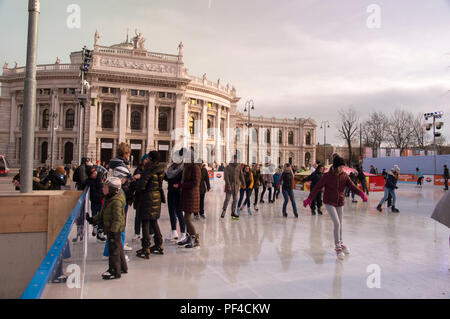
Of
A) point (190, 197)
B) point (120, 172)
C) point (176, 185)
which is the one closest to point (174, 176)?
point (176, 185)

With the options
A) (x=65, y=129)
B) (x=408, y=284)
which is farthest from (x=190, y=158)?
(x=65, y=129)

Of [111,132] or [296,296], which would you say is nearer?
[296,296]

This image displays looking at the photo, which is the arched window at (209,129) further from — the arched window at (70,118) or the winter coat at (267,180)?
the winter coat at (267,180)

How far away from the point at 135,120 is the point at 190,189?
4479 cm

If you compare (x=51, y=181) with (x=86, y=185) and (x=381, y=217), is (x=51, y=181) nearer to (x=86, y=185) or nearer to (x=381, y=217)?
(x=86, y=185)

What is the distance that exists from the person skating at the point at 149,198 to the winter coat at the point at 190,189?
64 centimetres

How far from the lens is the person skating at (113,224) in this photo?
4098mm

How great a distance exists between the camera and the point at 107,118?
46250 mm

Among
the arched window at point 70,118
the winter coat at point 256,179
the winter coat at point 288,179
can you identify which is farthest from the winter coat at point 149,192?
the arched window at point 70,118

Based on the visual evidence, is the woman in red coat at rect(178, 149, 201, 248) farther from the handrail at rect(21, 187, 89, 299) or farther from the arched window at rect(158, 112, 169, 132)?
the arched window at rect(158, 112, 169, 132)

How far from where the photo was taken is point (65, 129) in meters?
→ 45.2

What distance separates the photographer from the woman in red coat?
5766mm

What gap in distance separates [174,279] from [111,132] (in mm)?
44466

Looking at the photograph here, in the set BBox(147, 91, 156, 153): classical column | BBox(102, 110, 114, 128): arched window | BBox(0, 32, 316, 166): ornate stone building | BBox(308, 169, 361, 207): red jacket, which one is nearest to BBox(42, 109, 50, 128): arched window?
BBox(0, 32, 316, 166): ornate stone building
